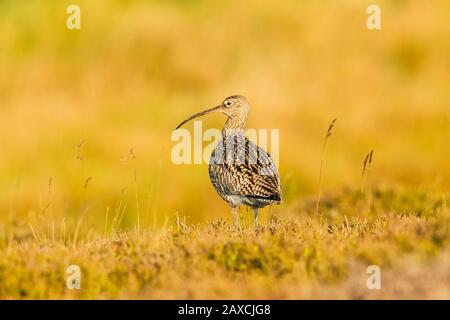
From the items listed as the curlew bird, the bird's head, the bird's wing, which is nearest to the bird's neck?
the bird's head

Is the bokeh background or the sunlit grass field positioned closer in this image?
the sunlit grass field

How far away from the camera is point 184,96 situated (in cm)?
2269

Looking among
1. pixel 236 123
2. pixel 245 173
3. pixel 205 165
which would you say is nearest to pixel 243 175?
pixel 245 173

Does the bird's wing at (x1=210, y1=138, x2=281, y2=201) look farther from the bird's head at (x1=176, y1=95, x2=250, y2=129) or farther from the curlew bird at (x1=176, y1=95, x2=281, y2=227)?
the bird's head at (x1=176, y1=95, x2=250, y2=129)

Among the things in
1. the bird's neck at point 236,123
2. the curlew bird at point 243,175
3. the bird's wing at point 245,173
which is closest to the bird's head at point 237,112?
the bird's neck at point 236,123

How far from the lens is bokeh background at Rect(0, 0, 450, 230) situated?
59.5 feet

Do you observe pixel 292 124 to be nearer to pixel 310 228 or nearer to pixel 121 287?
pixel 310 228

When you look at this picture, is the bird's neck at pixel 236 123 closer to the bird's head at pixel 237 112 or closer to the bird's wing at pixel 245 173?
the bird's head at pixel 237 112

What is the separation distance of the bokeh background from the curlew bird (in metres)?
4.35

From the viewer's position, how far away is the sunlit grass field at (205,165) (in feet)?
28.0

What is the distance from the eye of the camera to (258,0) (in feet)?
87.9

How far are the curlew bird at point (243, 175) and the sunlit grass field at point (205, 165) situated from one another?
0.29 metres

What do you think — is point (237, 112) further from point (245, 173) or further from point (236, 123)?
point (245, 173)

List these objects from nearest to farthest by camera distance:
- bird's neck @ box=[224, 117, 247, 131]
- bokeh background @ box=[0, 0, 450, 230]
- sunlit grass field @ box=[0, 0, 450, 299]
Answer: sunlit grass field @ box=[0, 0, 450, 299] → bird's neck @ box=[224, 117, 247, 131] → bokeh background @ box=[0, 0, 450, 230]
